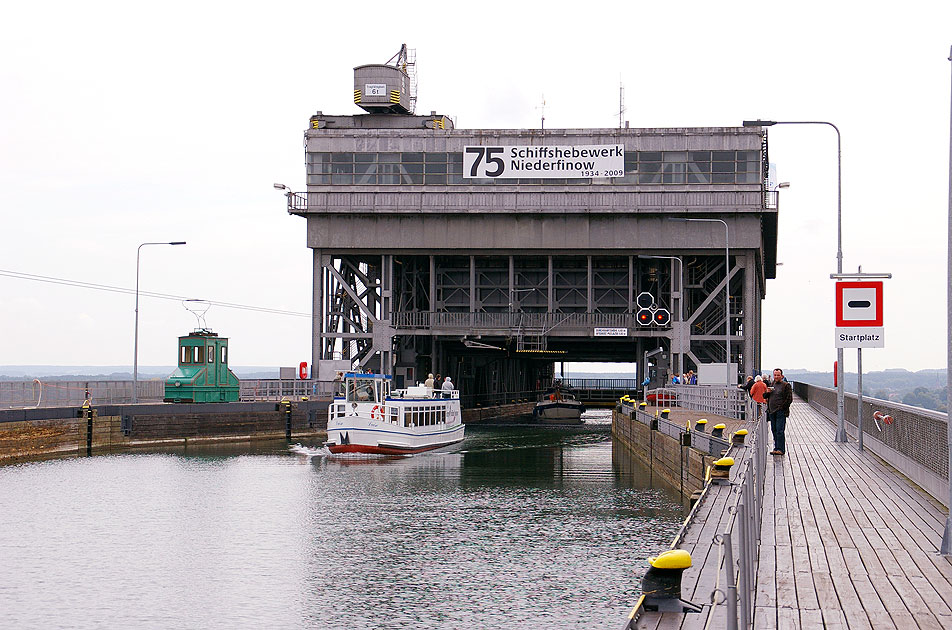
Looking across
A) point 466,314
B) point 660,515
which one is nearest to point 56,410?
point 466,314

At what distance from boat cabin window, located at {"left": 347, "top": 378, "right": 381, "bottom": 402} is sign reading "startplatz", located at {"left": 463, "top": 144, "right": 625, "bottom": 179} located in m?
20.1

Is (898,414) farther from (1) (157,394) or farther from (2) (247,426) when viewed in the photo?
(1) (157,394)

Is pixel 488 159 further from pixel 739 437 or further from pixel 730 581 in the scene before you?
pixel 730 581

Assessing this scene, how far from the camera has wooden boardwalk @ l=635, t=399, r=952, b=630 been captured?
12.6m

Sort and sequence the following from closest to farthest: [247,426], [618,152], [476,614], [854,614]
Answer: [854,614], [476,614], [247,426], [618,152]

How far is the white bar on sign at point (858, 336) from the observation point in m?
27.2

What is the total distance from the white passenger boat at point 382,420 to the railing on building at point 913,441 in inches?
1117

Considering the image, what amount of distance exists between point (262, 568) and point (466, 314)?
170 feet

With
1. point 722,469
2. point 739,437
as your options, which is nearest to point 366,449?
point 739,437

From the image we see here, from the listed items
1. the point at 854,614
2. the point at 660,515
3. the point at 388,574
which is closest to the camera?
the point at 854,614

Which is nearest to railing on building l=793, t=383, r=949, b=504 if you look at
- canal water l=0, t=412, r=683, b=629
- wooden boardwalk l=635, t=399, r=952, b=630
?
wooden boardwalk l=635, t=399, r=952, b=630

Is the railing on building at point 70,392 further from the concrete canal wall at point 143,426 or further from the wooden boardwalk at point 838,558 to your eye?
the wooden boardwalk at point 838,558

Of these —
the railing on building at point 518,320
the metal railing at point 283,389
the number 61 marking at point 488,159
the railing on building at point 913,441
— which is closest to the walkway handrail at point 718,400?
the railing on building at point 913,441

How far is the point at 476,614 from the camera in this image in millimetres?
22031
